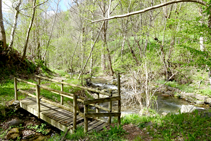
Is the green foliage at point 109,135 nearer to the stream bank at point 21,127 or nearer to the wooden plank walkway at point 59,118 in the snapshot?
the wooden plank walkway at point 59,118

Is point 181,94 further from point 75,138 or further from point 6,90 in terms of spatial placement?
point 6,90

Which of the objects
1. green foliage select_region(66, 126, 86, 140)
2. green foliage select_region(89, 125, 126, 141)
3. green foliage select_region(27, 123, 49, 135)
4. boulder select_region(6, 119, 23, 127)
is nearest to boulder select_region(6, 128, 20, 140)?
boulder select_region(6, 119, 23, 127)

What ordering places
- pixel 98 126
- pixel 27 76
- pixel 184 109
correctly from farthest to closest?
1. pixel 27 76
2. pixel 184 109
3. pixel 98 126

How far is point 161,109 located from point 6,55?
43.3ft

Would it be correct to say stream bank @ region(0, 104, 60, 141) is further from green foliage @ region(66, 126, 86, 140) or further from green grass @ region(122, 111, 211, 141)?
green grass @ region(122, 111, 211, 141)

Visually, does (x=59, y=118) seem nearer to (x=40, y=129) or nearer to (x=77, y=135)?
(x=77, y=135)

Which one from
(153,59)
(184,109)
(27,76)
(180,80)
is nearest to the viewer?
(184,109)

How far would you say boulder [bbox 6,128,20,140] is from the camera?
16.5 feet

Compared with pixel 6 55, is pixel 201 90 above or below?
below

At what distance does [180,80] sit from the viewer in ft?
49.4

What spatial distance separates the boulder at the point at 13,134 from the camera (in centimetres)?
502

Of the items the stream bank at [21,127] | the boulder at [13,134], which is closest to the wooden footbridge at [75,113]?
the stream bank at [21,127]

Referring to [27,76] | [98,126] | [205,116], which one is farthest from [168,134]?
[27,76]

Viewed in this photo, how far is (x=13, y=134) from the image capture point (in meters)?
5.14
